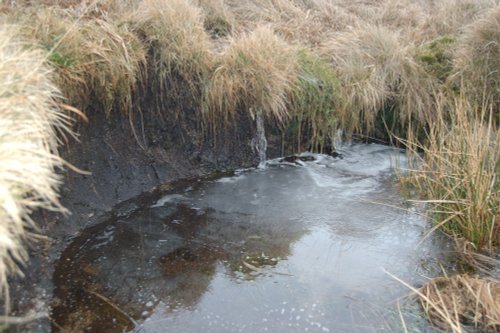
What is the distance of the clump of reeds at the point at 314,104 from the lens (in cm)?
629

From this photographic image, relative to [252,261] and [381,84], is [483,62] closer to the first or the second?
[381,84]

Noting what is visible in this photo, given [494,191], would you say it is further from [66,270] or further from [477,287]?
[66,270]

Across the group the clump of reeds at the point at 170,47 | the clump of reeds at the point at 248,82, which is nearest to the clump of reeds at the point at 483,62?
the clump of reeds at the point at 248,82

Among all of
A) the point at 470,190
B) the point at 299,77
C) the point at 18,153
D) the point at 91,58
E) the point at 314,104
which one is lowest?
the point at 470,190

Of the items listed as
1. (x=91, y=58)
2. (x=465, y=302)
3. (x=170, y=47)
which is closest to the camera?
(x=465, y=302)

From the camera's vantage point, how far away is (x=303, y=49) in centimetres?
680

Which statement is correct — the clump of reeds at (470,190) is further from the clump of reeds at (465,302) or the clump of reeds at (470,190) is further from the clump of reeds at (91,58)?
the clump of reeds at (91,58)

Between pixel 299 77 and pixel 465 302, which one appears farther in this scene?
pixel 299 77

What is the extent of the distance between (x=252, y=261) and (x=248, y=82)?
2.36 m

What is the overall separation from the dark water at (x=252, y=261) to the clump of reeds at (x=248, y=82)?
792 millimetres

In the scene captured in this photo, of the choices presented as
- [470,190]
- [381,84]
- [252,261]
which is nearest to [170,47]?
[252,261]

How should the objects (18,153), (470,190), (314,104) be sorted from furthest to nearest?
(314,104) < (470,190) < (18,153)

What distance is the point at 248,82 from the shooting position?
5898 millimetres

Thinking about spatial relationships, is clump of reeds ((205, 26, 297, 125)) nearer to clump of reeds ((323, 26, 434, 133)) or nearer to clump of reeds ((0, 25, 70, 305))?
clump of reeds ((323, 26, 434, 133))
